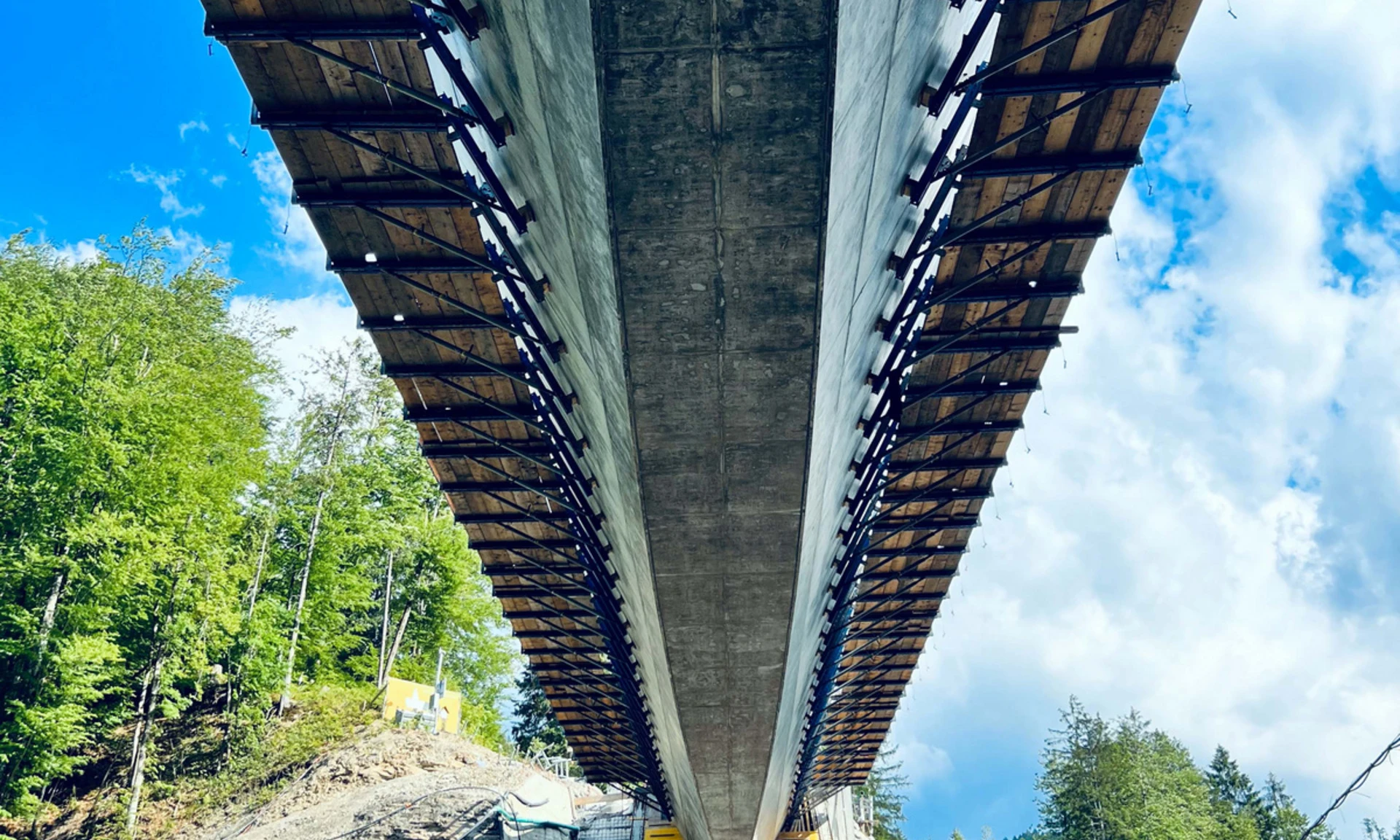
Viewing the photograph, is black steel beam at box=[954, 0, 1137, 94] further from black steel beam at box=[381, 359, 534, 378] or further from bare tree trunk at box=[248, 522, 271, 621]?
bare tree trunk at box=[248, 522, 271, 621]

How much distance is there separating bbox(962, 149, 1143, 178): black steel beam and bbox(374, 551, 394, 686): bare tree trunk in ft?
115

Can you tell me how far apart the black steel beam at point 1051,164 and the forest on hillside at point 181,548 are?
23.8 metres

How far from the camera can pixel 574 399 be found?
467 inches

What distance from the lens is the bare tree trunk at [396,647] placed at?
38.5 meters

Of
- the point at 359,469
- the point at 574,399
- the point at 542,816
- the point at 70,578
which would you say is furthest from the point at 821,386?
the point at 359,469

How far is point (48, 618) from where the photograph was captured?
915 inches

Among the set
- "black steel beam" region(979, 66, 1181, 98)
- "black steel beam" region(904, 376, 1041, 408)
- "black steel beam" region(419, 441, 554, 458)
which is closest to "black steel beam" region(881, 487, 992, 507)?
"black steel beam" region(904, 376, 1041, 408)

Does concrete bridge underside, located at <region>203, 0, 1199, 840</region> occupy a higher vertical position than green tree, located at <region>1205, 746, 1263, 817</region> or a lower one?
higher

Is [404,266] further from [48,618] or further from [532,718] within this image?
[532,718]

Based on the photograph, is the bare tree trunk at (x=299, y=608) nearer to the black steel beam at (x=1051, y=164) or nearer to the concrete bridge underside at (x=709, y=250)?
the concrete bridge underside at (x=709, y=250)

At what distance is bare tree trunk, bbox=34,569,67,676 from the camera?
22859 millimetres

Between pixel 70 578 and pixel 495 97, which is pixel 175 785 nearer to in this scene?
pixel 70 578

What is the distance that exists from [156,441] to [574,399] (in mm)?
20555

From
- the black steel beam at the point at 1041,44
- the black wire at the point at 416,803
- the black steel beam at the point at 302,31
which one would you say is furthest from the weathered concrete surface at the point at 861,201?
the black wire at the point at 416,803
